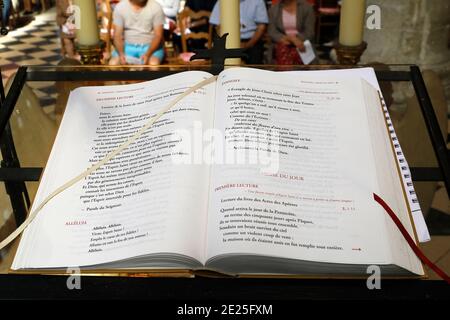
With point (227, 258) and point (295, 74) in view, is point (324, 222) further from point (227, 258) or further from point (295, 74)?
point (295, 74)

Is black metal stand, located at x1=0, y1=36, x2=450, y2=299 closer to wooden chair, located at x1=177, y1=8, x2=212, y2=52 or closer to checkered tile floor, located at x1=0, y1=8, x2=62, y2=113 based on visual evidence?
wooden chair, located at x1=177, y1=8, x2=212, y2=52

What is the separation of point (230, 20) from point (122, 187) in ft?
1.87

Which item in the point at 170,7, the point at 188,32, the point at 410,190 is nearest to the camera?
the point at 410,190

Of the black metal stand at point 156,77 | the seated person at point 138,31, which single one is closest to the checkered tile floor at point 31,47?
Result: the seated person at point 138,31

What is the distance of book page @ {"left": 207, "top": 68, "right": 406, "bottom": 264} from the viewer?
68cm

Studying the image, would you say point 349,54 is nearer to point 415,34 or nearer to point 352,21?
point 352,21

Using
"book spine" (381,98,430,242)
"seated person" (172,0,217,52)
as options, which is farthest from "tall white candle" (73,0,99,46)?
"seated person" (172,0,217,52)

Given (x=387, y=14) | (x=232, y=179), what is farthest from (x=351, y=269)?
(x=387, y=14)

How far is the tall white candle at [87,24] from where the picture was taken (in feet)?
3.98

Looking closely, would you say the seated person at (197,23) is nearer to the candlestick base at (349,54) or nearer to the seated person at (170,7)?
the seated person at (170,7)

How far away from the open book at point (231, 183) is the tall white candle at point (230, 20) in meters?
0.26

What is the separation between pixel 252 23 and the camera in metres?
4.64

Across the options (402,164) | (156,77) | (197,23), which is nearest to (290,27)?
(197,23)

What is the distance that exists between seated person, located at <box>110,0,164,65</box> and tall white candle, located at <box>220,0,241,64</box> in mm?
3429
